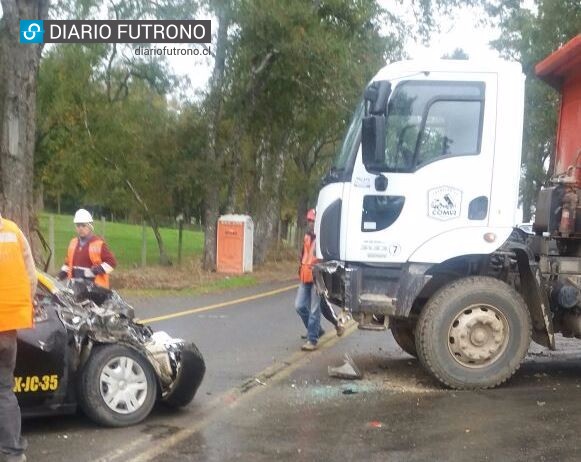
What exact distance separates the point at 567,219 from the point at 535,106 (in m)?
4.66

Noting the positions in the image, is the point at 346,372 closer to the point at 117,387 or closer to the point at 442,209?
the point at 442,209

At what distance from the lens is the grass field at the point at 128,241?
93.5 ft

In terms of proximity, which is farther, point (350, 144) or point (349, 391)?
point (350, 144)

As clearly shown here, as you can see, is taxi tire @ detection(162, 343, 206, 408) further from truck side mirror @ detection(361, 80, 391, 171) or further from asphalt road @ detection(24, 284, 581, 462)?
truck side mirror @ detection(361, 80, 391, 171)

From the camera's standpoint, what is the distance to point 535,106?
42.5 feet

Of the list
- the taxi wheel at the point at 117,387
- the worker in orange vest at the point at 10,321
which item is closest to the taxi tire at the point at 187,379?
the taxi wheel at the point at 117,387

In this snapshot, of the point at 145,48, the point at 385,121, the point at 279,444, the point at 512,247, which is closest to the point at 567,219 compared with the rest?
the point at 512,247

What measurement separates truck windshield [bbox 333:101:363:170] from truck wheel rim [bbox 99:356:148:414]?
9.65ft

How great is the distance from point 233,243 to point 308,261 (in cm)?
1370

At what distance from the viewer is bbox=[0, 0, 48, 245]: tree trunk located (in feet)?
55.2

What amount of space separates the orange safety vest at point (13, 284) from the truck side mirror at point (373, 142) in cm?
353

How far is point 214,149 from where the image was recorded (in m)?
24.2

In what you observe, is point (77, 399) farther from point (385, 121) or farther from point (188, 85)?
point (188, 85)

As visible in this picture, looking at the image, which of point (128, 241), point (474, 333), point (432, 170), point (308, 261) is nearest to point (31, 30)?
point (308, 261)
